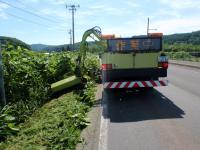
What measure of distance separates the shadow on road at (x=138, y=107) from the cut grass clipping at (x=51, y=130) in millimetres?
1090

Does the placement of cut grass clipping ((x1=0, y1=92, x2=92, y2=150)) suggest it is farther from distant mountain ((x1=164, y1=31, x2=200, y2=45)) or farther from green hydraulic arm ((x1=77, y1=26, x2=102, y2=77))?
distant mountain ((x1=164, y1=31, x2=200, y2=45))

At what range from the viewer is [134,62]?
35.1ft

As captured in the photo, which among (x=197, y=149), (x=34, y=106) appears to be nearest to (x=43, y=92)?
(x=34, y=106)

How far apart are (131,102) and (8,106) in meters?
4.45

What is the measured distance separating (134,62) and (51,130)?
4949 millimetres

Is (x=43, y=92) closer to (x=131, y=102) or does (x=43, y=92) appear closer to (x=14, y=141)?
(x=131, y=102)

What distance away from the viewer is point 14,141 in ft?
20.6

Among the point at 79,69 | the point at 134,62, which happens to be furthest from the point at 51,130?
the point at 79,69

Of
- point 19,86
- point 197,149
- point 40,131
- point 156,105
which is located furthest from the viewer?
point 156,105

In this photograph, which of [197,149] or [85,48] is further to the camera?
[85,48]

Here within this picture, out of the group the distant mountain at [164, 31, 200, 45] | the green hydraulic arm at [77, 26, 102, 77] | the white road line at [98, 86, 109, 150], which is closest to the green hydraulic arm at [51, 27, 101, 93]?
the green hydraulic arm at [77, 26, 102, 77]

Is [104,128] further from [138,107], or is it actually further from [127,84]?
[127,84]

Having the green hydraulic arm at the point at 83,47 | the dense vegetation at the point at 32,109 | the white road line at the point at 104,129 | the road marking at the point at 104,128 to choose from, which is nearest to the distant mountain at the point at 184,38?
the green hydraulic arm at the point at 83,47

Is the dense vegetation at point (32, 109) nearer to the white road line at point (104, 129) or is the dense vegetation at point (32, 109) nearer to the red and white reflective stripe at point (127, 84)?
the white road line at point (104, 129)
